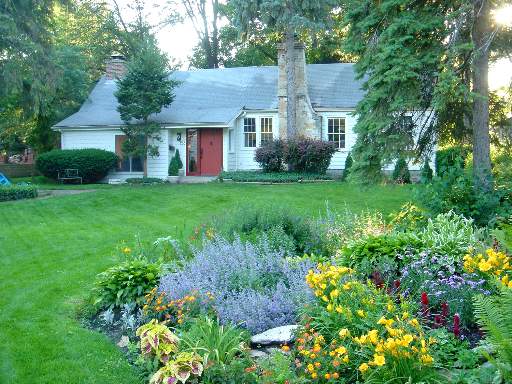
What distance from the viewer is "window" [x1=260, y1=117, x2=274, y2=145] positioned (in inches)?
998

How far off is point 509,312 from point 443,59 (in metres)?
8.14

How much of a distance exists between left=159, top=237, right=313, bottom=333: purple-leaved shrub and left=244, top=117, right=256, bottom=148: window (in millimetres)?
19235

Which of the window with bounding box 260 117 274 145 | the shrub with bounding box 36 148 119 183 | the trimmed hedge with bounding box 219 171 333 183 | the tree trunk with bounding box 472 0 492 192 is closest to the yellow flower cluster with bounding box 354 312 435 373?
the tree trunk with bounding box 472 0 492 192

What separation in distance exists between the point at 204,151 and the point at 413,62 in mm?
15547

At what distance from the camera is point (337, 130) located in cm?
2497

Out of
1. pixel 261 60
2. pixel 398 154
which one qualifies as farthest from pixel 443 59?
pixel 261 60

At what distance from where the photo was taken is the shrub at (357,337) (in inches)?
136

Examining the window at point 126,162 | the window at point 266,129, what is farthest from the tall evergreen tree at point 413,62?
the window at point 126,162

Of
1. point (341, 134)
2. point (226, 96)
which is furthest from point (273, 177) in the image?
point (226, 96)

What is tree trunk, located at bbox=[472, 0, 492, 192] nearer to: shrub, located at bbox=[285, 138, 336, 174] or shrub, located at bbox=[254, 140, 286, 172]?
shrub, located at bbox=[285, 138, 336, 174]

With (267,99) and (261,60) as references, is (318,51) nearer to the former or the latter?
(261,60)

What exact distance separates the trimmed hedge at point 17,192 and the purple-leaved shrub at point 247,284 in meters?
14.9

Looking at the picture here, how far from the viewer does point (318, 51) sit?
3403cm

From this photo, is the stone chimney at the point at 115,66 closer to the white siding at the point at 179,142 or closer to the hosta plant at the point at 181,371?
the white siding at the point at 179,142
